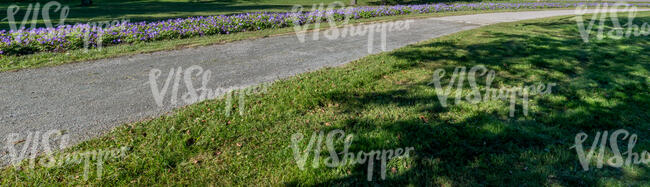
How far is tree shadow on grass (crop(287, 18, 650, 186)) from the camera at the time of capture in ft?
12.0

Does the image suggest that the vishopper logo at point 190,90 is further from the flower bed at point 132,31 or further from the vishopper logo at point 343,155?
the flower bed at point 132,31

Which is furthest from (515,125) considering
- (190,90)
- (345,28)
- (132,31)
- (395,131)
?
(132,31)

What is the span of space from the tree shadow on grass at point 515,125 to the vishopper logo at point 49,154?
225cm

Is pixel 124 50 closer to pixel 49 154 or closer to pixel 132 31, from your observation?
pixel 132 31

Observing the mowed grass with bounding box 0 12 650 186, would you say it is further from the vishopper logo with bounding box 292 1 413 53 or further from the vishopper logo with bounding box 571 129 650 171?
the vishopper logo with bounding box 292 1 413 53

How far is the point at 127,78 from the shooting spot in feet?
23.0

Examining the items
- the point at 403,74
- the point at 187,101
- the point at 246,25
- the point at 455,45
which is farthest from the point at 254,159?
the point at 246,25

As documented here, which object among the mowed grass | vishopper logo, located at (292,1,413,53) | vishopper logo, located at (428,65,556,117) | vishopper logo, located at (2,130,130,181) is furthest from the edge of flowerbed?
vishopper logo, located at (428,65,556,117)

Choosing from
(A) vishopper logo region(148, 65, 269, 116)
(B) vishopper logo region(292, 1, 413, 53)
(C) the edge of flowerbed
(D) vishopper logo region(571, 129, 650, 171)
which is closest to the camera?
(D) vishopper logo region(571, 129, 650, 171)

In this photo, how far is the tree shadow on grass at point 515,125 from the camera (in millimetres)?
3652

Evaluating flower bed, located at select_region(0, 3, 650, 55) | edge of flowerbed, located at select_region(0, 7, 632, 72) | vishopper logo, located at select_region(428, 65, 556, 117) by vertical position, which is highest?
flower bed, located at select_region(0, 3, 650, 55)

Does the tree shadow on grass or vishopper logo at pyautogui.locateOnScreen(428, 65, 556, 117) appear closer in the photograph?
the tree shadow on grass

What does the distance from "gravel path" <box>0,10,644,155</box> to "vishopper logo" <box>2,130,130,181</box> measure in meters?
0.19

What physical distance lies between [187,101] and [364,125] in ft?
10.1
